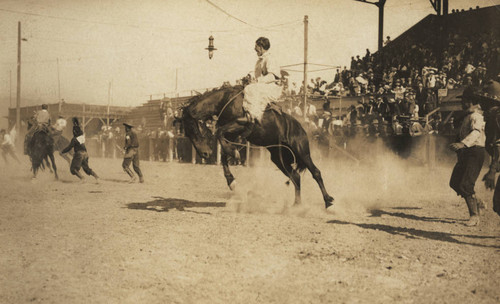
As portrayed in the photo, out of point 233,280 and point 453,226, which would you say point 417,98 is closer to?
point 453,226

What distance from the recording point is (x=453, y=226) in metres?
7.49

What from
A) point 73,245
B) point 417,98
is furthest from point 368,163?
point 73,245

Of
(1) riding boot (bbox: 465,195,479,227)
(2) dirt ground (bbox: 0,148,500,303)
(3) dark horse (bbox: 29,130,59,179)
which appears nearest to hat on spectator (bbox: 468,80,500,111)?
(1) riding boot (bbox: 465,195,479,227)

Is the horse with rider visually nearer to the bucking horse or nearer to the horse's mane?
the horse's mane

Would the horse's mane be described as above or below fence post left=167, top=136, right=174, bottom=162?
above

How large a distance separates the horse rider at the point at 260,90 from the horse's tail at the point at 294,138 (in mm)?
464

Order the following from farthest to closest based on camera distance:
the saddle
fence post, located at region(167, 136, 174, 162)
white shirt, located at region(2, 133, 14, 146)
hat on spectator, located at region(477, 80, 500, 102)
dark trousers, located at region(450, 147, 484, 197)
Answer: fence post, located at region(167, 136, 174, 162), white shirt, located at region(2, 133, 14, 146), the saddle, dark trousers, located at region(450, 147, 484, 197), hat on spectator, located at region(477, 80, 500, 102)

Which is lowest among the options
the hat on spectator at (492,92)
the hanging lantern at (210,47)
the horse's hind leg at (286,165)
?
the horse's hind leg at (286,165)

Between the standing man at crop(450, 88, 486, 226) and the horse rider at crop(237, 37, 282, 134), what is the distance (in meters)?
3.23

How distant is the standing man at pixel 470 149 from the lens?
23.8ft

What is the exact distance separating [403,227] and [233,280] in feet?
12.8

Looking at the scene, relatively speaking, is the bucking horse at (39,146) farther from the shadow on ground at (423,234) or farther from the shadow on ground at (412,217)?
the shadow on ground at (423,234)

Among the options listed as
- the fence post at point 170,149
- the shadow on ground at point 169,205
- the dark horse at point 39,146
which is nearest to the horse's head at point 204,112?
the shadow on ground at point 169,205

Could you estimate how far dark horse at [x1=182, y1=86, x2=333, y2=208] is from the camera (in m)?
8.20
